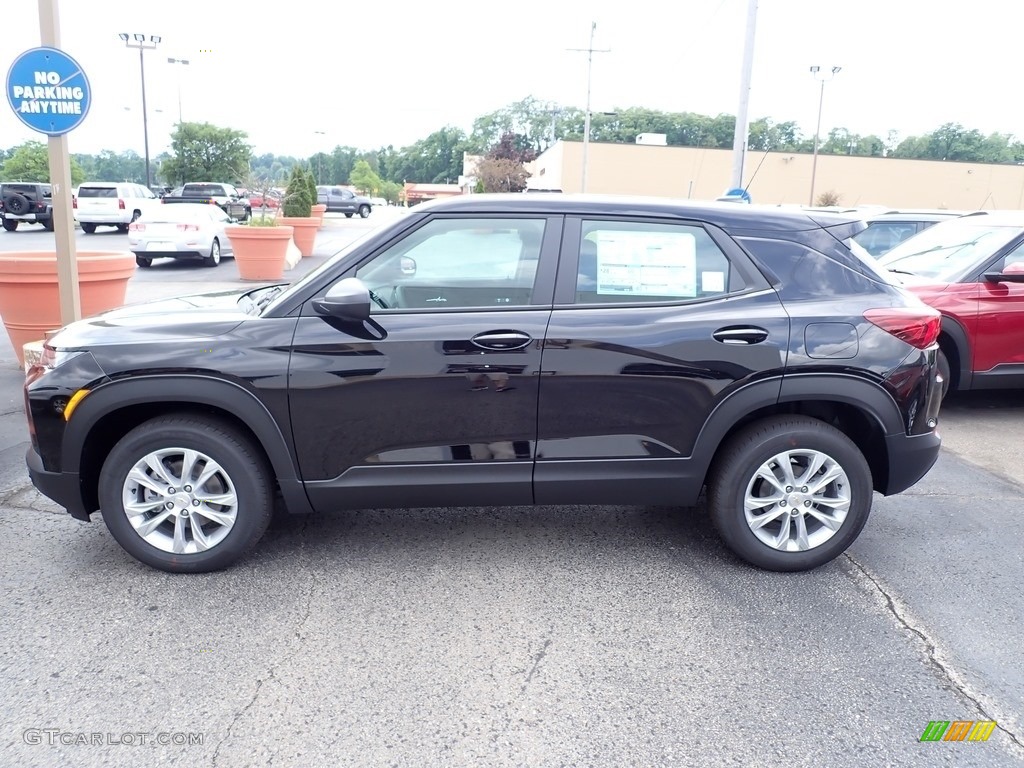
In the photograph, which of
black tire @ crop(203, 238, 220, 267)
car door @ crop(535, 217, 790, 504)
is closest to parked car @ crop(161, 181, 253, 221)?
black tire @ crop(203, 238, 220, 267)

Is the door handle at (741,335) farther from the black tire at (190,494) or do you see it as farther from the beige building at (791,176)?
the beige building at (791,176)

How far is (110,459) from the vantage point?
3820 millimetres

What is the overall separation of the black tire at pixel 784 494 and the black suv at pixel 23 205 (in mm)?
29934

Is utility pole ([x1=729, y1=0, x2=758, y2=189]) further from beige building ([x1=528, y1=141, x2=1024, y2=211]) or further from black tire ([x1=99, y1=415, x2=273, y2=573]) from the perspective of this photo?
beige building ([x1=528, y1=141, x2=1024, y2=211])

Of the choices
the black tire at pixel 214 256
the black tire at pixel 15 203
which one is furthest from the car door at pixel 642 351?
the black tire at pixel 15 203

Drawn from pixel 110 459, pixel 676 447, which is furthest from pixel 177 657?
pixel 676 447

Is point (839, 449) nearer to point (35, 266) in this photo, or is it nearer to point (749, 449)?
point (749, 449)

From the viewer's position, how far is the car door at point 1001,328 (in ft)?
22.7

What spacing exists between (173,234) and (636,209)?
15.8 metres

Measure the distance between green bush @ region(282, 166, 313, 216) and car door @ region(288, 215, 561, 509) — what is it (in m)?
19.3

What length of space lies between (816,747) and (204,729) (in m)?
2.08

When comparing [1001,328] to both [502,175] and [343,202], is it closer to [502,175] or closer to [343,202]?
[343,202]

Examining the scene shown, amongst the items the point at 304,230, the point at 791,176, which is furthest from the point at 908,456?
the point at 791,176

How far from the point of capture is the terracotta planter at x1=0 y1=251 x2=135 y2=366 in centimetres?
781
